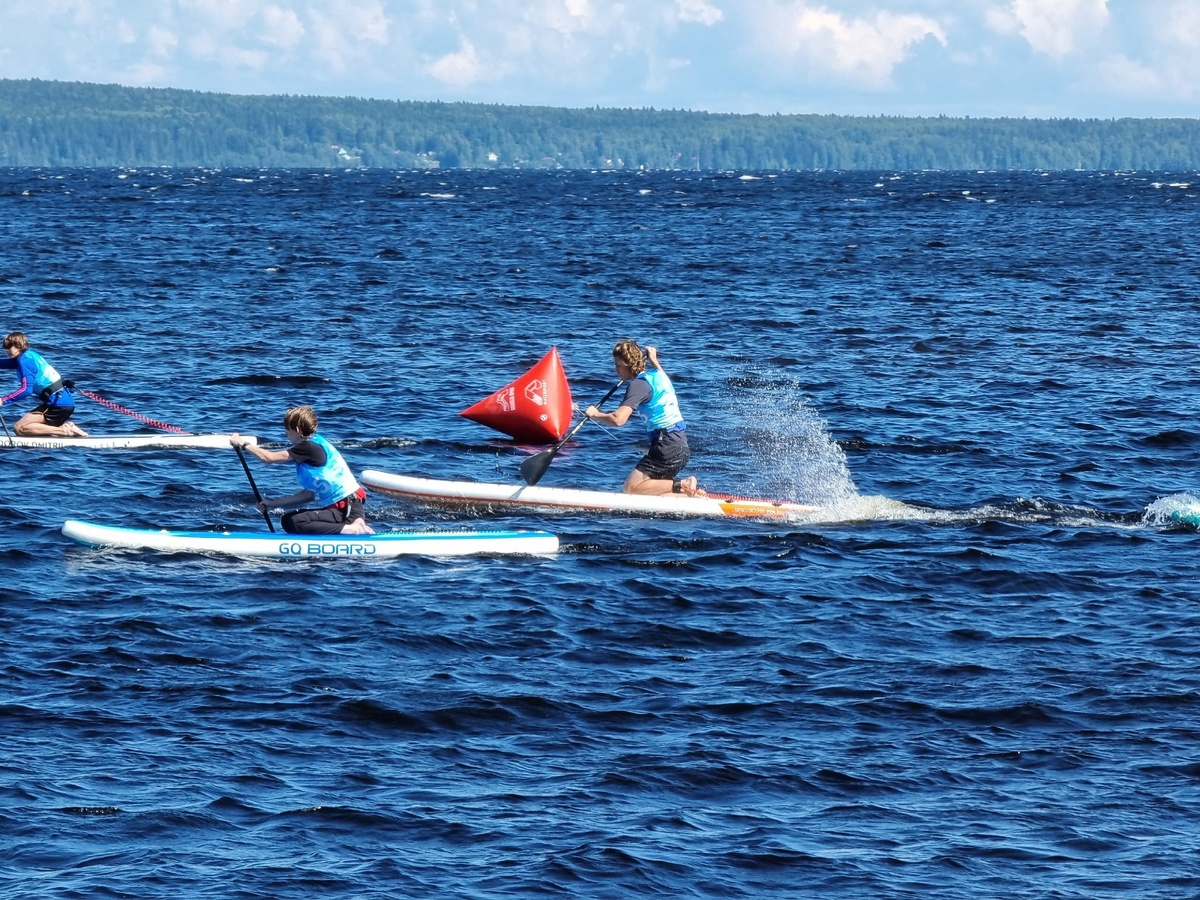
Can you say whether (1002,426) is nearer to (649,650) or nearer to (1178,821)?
(649,650)

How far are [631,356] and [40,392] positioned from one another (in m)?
8.25

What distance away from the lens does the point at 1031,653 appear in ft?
43.9

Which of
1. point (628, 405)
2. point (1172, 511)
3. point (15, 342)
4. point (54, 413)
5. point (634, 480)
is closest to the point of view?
point (1172, 511)

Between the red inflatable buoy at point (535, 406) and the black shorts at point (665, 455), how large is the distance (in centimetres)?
235

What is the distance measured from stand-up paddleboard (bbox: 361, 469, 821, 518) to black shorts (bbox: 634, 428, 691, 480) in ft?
1.31

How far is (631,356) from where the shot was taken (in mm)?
18141

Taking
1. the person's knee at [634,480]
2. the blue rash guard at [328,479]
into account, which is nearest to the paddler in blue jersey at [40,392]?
the blue rash guard at [328,479]

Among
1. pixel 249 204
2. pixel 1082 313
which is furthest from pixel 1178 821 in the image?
pixel 249 204

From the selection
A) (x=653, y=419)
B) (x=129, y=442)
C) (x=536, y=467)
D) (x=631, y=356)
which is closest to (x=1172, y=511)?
(x=653, y=419)

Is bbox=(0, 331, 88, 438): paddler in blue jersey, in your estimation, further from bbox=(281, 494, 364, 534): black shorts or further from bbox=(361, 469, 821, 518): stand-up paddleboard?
bbox=(281, 494, 364, 534): black shorts

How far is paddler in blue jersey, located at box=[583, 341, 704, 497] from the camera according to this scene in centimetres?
1816

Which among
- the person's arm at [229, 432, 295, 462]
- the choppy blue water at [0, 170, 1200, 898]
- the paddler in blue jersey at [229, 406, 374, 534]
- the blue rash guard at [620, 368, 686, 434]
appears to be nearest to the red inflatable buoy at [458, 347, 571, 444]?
the choppy blue water at [0, 170, 1200, 898]

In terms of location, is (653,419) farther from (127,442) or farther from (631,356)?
(127,442)

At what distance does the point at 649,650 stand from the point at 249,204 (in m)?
88.1
